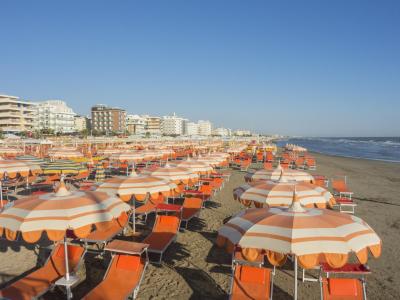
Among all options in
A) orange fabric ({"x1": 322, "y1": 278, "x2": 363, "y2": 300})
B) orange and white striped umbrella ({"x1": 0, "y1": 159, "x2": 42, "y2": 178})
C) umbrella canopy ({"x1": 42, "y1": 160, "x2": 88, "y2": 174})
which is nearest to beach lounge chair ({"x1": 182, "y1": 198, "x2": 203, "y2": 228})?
orange and white striped umbrella ({"x1": 0, "y1": 159, "x2": 42, "y2": 178})

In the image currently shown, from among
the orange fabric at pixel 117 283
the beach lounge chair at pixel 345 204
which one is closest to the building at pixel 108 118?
the beach lounge chair at pixel 345 204

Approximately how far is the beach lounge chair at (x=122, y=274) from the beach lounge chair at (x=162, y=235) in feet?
2.94

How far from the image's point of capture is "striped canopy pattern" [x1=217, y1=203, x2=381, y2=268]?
9.91 ft

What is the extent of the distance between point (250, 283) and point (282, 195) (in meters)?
1.53

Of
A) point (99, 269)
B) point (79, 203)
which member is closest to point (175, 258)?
point (99, 269)

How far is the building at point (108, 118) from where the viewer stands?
111812mm

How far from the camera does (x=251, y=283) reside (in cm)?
463

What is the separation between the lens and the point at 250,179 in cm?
795

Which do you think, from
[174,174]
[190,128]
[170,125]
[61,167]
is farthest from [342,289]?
[190,128]

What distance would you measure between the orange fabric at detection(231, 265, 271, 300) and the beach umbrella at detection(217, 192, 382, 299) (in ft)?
4.40

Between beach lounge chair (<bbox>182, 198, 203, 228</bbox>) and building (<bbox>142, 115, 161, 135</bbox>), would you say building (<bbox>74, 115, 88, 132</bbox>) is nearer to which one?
building (<bbox>142, 115, 161, 135</bbox>)

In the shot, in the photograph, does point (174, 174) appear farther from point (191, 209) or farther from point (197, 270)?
point (197, 270)

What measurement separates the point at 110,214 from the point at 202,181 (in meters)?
9.39

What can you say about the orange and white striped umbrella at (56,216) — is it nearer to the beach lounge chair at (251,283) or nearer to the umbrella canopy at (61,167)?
the beach lounge chair at (251,283)
